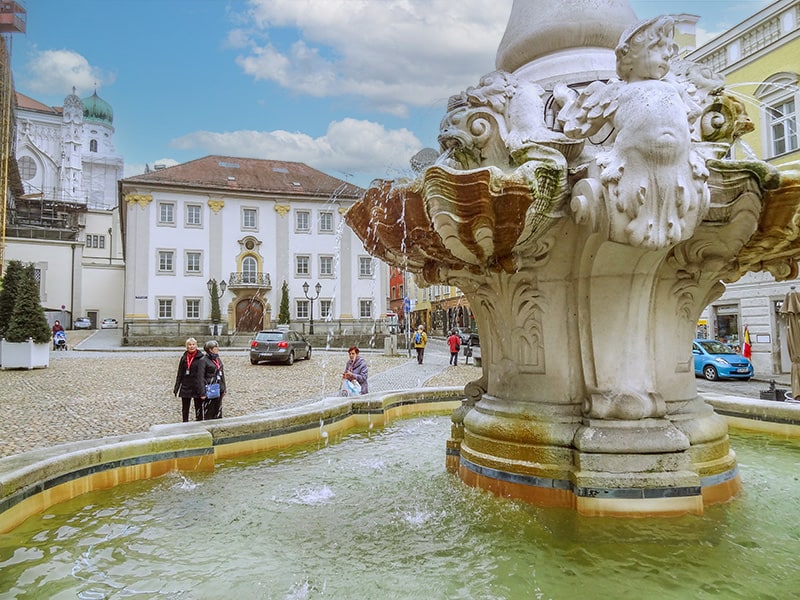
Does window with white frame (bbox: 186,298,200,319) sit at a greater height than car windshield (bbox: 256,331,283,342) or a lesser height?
greater

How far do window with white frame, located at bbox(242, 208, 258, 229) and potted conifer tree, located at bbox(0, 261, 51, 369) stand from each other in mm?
28364

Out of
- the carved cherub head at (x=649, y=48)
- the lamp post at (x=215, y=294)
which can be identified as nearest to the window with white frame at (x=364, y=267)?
the lamp post at (x=215, y=294)

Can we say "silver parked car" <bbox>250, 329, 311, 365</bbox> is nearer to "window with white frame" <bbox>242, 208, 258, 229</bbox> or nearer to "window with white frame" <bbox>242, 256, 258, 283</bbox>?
"window with white frame" <bbox>242, 256, 258, 283</bbox>

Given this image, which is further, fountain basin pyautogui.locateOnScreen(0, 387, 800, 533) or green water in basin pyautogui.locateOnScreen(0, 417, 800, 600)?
fountain basin pyautogui.locateOnScreen(0, 387, 800, 533)

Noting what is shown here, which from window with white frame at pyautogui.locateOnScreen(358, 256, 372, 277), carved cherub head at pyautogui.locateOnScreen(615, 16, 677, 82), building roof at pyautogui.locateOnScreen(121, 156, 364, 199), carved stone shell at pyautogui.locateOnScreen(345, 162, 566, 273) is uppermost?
building roof at pyautogui.locateOnScreen(121, 156, 364, 199)

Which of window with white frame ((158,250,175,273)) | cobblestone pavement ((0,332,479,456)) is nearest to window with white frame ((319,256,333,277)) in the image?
window with white frame ((158,250,175,273))

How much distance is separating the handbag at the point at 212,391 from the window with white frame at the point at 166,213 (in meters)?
41.2

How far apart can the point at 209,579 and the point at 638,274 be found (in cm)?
320

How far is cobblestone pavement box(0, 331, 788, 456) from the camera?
8.98 meters

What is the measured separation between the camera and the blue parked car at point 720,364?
56.0ft

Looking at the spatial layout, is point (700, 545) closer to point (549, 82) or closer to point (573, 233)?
point (573, 233)

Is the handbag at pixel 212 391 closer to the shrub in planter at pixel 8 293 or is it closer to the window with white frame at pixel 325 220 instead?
the shrub in planter at pixel 8 293

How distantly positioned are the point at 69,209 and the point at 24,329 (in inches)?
2011

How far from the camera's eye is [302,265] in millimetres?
48812
